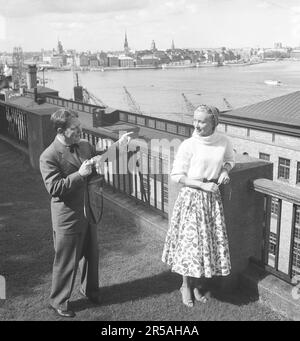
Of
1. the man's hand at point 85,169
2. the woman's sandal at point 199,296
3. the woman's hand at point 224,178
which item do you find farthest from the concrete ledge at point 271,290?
the man's hand at point 85,169

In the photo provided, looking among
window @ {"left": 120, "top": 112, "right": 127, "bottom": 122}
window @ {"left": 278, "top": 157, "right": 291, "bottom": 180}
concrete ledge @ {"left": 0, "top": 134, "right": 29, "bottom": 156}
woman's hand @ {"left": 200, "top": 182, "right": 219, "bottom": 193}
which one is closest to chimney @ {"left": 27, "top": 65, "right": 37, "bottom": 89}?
window @ {"left": 120, "top": 112, "right": 127, "bottom": 122}

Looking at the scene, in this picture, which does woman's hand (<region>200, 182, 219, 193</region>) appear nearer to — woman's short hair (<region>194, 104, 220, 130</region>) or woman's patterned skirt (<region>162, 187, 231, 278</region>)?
woman's patterned skirt (<region>162, 187, 231, 278</region>)

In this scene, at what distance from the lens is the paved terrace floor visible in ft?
12.6

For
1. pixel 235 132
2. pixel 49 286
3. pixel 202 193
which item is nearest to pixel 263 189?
pixel 202 193

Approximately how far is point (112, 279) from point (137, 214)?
4.69 feet

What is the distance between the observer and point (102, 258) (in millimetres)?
4988

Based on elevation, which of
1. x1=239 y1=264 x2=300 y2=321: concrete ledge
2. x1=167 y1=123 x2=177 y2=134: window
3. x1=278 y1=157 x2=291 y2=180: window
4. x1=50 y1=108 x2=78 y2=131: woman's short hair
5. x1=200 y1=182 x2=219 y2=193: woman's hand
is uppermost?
x1=50 y1=108 x2=78 y2=131: woman's short hair

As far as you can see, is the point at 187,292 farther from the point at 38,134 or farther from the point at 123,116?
the point at 123,116

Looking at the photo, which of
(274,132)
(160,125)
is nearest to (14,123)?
(160,125)

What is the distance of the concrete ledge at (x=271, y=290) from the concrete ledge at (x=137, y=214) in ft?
4.44

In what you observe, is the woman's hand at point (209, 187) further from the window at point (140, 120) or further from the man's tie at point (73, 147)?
the window at point (140, 120)

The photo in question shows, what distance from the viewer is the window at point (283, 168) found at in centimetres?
4886

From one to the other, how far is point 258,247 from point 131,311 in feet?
4.55

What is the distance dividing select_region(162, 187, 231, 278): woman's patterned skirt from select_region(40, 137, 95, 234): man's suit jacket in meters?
0.82
